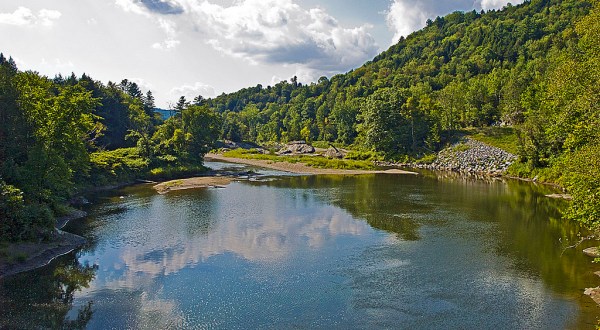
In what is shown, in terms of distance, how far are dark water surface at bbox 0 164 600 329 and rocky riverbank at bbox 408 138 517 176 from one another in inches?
1290

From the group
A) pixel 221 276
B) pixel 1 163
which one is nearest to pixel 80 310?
pixel 221 276

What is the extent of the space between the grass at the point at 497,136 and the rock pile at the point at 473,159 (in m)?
1.64

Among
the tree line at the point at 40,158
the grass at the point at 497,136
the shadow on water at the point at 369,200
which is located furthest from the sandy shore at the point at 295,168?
the tree line at the point at 40,158

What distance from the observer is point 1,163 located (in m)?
41.0

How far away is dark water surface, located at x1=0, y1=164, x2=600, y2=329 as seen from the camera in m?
25.0

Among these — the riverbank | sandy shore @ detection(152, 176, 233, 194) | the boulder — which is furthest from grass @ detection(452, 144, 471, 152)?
the riverbank

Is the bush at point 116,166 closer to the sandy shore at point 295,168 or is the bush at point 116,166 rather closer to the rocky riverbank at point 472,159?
the sandy shore at point 295,168

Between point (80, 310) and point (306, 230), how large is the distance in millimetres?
23497

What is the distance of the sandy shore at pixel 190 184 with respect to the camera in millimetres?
70500

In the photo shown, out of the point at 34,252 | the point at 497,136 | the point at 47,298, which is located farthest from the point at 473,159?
the point at 47,298

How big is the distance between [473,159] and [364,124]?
3651cm

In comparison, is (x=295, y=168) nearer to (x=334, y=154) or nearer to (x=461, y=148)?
(x=334, y=154)

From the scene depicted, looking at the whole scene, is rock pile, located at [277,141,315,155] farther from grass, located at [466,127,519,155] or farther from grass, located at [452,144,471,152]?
grass, located at [466,127,519,155]

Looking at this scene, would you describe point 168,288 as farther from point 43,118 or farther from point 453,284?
point 43,118
